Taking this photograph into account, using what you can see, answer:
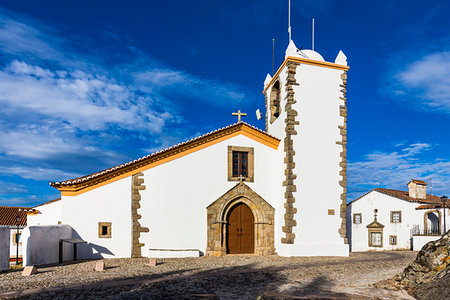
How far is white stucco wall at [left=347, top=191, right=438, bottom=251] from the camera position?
87.1ft

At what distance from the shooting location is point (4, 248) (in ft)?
35.4

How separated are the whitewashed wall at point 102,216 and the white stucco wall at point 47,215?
13.1m

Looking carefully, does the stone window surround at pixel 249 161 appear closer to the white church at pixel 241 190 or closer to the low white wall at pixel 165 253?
the white church at pixel 241 190

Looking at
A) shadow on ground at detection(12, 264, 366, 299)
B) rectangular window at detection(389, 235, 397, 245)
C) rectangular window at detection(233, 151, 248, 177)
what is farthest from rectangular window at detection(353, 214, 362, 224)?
shadow on ground at detection(12, 264, 366, 299)

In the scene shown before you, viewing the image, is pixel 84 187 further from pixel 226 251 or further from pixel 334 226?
pixel 334 226

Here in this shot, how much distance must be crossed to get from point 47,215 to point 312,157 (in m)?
22.8

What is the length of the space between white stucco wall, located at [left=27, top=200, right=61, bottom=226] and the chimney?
95.8 feet

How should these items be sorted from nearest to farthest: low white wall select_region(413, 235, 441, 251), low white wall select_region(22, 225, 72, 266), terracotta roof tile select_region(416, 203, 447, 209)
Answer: low white wall select_region(22, 225, 72, 266), low white wall select_region(413, 235, 441, 251), terracotta roof tile select_region(416, 203, 447, 209)

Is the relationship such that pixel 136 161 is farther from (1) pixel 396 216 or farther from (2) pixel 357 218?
(2) pixel 357 218

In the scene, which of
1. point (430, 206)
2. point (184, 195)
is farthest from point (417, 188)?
point (184, 195)

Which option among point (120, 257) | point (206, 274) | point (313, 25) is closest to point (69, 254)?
point (120, 257)

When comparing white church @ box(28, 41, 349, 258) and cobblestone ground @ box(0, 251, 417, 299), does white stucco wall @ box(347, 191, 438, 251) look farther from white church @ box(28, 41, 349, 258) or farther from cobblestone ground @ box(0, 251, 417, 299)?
cobblestone ground @ box(0, 251, 417, 299)

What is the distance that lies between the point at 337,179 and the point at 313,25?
858cm

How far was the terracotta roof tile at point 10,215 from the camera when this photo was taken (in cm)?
3137
